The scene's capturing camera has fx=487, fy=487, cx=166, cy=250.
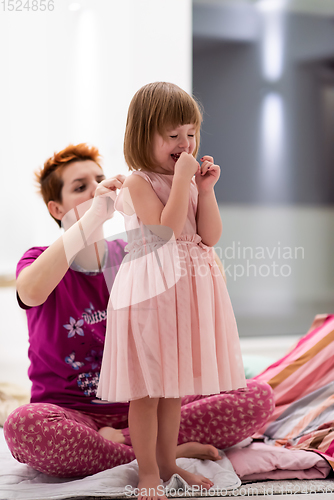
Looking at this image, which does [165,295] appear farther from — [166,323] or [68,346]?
[68,346]

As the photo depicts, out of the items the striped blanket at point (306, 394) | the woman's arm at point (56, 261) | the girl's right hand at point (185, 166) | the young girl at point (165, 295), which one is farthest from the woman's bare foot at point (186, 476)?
the girl's right hand at point (185, 166)

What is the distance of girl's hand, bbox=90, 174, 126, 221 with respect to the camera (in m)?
0.82

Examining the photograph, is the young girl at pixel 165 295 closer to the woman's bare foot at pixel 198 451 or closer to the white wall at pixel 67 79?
the woman's bare foot at pixel 198 451

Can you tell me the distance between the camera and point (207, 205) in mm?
780

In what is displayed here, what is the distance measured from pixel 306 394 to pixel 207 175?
0.62 meters

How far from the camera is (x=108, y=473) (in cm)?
80

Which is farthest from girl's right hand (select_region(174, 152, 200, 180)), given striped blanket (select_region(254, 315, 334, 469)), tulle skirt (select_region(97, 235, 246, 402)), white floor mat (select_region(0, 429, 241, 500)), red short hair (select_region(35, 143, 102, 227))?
striped blanket (select_region(254, 315, 334, 469))

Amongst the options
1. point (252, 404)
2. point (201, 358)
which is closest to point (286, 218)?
point (252, 404)

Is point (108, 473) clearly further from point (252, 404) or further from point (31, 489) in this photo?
point (252, 404)

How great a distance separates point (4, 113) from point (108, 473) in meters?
0.83

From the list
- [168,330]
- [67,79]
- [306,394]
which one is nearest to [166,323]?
[168,330]

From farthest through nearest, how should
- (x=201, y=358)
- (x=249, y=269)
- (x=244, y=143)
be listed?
(x=244, y=143)
(x=249, y=269)
(x=201, y=358)

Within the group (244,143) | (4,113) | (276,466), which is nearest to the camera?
(276,466)

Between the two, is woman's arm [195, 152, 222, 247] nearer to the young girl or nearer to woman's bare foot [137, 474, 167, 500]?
the young girl
